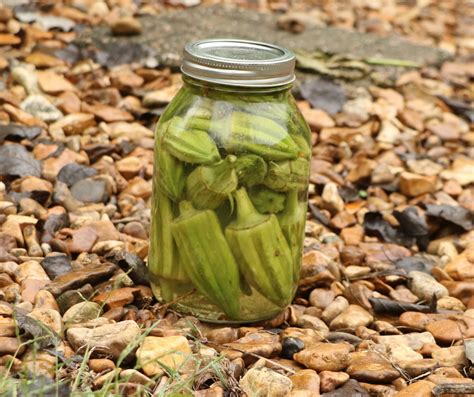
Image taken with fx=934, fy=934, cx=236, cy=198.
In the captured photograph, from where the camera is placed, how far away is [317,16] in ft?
17.4

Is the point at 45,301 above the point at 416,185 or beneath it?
above

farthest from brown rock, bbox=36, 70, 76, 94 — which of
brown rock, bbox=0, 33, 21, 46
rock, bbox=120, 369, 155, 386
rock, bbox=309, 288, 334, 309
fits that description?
rock, bbox=120, 369, 155, 386

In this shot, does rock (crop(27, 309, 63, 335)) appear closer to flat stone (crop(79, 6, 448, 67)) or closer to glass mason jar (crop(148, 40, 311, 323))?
glass mason jar (crop(148, 40, 311, 323))

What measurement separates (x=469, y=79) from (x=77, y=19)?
6.45ft

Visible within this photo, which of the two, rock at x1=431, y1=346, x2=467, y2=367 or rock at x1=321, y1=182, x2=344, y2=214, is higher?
rock at x1=431, y1=346, x2=467, y2=367

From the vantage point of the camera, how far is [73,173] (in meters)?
3.10

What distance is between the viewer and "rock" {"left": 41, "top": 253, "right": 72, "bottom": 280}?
8.13ft

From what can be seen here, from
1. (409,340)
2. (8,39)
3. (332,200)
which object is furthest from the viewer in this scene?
(8,39)

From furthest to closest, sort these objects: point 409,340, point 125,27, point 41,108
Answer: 1. point 125,27
2. point 41,108
3. point 409,340

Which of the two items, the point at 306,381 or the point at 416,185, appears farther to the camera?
the point at 416,185

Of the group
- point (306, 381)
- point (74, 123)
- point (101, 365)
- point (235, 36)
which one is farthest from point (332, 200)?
point (235, 36)

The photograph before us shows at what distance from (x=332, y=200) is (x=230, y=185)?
1063 mm

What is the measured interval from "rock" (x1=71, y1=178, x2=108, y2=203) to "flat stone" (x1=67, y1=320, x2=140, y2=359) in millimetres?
914

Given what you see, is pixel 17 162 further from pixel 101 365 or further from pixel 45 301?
pixel 101 365
